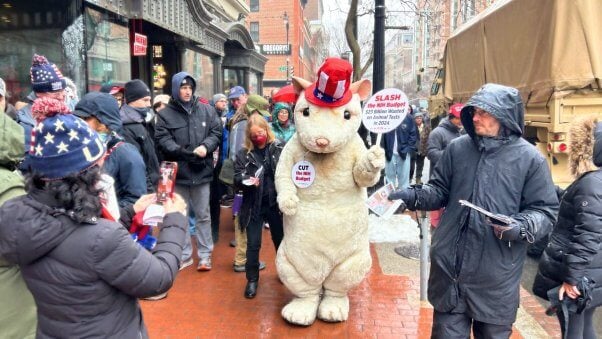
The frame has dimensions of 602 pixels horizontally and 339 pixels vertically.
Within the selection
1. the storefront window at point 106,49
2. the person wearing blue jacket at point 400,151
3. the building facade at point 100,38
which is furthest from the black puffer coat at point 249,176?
the person wearing blue jacket at point 400,151

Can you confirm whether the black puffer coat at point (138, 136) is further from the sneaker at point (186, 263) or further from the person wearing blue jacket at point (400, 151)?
the person wearing blue jacket at point (400, 151)

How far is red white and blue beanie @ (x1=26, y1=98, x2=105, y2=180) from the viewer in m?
1.72

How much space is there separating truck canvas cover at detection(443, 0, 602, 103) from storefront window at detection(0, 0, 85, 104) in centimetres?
630

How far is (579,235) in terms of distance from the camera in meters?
2.84

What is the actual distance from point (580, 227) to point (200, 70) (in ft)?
37.7

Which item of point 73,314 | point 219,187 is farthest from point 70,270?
point 219,187

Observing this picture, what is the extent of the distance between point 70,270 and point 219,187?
433 cm

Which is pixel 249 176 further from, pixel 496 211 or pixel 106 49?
pixel 106 49

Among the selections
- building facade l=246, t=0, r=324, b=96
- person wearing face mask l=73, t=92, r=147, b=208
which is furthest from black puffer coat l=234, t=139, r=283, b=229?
building facade l=246, t=0, r=324, b=96

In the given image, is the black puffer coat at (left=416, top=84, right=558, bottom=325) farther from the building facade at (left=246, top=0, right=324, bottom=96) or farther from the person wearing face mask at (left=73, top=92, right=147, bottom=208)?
the building facade at (left=246, top=0, right=324, bottom=96)

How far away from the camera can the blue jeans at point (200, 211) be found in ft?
16.8

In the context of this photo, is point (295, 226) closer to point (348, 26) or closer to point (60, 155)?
point (60, 155)

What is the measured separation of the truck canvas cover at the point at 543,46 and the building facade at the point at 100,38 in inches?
226

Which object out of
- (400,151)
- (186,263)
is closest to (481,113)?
(186,263)
